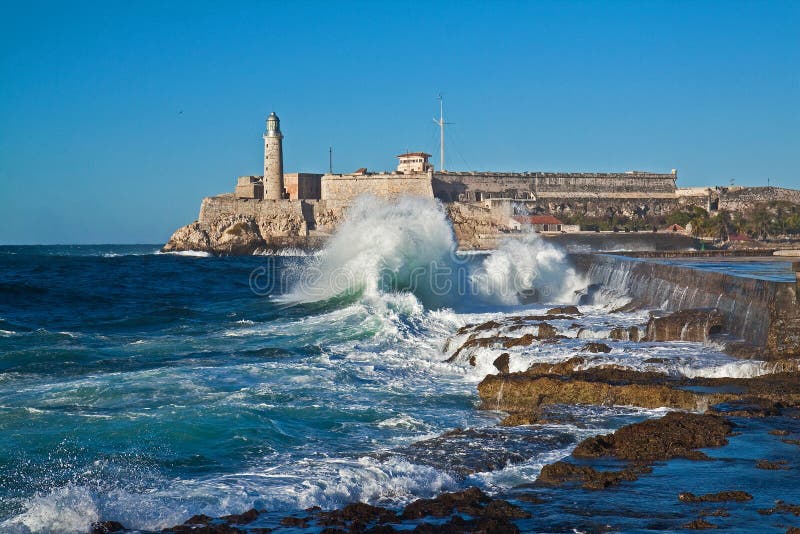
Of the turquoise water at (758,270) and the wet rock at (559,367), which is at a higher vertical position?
the turquoise water at (758,270)

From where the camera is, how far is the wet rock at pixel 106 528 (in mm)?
5402

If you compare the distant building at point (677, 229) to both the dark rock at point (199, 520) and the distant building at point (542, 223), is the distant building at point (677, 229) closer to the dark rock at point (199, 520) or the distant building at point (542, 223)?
the distant building at point (542, 223)

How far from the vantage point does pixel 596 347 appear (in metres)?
10.8

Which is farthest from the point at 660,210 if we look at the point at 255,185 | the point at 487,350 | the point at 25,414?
the point at 25,414

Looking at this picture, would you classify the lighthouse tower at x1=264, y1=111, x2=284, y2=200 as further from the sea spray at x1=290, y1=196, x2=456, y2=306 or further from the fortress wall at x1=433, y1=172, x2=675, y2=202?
the sea spray at x1=290, y1=196, x2=456, y2=306

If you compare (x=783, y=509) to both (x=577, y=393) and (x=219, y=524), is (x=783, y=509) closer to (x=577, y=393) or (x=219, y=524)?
(x=219, y=524)

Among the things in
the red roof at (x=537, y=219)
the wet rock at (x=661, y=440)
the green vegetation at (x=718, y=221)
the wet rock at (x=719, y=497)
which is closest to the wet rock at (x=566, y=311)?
the wet rock at (x=661, y=440)

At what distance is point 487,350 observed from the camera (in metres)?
11.6

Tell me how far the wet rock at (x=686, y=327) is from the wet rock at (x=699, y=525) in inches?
250

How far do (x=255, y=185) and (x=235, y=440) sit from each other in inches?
2019

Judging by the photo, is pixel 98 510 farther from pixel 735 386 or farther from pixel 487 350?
pixel 487 350

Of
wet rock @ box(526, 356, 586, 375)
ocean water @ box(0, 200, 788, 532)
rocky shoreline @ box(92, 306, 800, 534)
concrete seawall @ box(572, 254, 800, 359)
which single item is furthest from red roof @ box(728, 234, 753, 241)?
rocky shoreline @ box(92, 306, 800, 534)

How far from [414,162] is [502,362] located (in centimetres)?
5019

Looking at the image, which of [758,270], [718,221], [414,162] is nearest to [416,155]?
[414,162]
